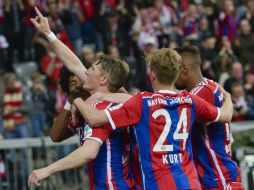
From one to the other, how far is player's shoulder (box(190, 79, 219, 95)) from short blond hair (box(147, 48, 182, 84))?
0.70 meters

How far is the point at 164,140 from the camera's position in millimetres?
7633

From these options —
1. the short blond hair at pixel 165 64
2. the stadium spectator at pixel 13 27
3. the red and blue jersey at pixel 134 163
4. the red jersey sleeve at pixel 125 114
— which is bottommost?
the red and blue jersey at pixel 134 163

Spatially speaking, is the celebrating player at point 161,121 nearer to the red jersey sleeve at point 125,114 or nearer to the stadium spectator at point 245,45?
the red jersey sleeve at point 125,114

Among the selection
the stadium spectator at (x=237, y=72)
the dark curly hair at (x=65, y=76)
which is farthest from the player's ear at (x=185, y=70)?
the stadium spectator at (x=237, y=72)

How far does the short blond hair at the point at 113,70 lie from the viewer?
7770 mm

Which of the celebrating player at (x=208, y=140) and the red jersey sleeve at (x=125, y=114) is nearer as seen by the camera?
the red jersey sleeve at (x=125, y=114)

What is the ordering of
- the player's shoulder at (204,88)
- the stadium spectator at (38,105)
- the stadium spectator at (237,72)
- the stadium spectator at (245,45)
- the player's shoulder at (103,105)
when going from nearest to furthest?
the player's shoulder at (103,105)
the player's shoulder at (204,88)
the stadium spectator at (38,105)
the stadium spectator at (237,72)
the stadium spectator at (245,45)

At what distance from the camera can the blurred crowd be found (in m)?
16.7

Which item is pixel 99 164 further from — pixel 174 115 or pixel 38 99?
pixel 38 99

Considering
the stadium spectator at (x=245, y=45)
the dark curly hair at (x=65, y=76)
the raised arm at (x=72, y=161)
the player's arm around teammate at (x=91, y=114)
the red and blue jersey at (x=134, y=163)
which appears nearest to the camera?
the raised arm at (x=72, y=161)

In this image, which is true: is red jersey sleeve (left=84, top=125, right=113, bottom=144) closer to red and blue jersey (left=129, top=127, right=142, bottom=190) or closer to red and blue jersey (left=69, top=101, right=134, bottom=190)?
red and blue jersey (left=69, top=101, right=134, bottom=190)

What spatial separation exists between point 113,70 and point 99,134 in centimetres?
57

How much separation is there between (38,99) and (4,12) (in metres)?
3.18

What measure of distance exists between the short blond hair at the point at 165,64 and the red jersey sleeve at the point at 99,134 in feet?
1.98
